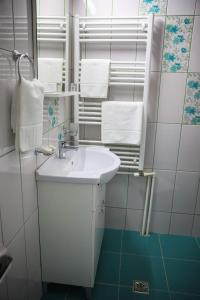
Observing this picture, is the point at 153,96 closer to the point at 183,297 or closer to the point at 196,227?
the point at 196,227

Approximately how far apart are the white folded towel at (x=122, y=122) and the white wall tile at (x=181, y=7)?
0.73 meters

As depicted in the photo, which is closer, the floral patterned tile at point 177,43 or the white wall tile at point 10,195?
the white wall tile at point 10,195

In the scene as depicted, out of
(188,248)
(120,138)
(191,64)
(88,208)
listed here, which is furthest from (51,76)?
(188,248)

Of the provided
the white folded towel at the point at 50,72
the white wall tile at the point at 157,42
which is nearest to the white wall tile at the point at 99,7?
the white wall tile at the point at 157,42

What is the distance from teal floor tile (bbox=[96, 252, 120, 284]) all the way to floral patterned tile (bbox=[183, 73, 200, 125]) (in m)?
1.29

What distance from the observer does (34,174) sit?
1343 mm

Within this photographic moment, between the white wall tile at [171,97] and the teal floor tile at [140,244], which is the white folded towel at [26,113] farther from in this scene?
the teal floor tile at [140,244]

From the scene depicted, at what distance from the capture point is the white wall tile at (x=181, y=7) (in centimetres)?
180

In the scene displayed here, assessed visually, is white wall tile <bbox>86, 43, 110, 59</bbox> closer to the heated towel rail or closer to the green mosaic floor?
the heated towel rail

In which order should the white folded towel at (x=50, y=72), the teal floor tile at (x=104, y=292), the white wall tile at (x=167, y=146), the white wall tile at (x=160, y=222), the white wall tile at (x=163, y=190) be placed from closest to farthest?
the white folded towel at (x=50, y=72) → the teal floor tile at (x=104, y=292) → the white wall tile at (x=167, y=146) → the white wall tile at (x=163, y=190) → the white wall tile at (x=160, y=222)

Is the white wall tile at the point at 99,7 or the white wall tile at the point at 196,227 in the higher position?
the white wall tile at the point at 99,7

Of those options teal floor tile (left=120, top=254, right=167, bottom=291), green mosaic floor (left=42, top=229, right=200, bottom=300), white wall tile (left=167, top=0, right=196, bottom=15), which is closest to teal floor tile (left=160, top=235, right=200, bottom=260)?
green mosaic floor (left=42, top=229, right=200, bottom=300)

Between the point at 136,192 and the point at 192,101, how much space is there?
3.11 feet

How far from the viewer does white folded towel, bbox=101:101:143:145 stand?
191cm
